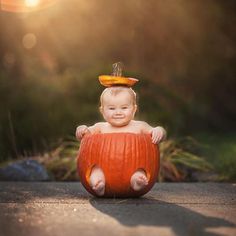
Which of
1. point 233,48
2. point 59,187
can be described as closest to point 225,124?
point 233,48

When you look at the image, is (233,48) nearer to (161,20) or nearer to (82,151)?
(161,20)

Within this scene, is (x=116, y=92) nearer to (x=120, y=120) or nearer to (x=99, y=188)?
(x=120, y=120)

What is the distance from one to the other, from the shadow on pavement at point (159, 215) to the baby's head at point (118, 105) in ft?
2.13

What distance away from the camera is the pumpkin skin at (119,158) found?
4832mm

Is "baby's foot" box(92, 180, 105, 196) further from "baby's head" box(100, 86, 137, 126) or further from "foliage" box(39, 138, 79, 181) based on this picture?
"foliage" box(39, 138, 79, 181)

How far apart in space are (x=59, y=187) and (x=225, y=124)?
30.9ft

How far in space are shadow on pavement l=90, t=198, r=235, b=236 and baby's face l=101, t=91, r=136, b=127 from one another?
64 centimetres

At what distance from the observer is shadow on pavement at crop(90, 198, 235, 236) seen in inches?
142

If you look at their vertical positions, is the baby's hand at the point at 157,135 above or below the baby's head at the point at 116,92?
below

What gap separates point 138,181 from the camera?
4.78 meters

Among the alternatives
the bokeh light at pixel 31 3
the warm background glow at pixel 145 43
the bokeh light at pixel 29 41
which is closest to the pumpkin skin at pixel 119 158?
the warm background glow at pixel 145 43

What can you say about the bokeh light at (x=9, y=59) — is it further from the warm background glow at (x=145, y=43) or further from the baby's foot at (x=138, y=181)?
the baby's foot at (x=138, y=181)

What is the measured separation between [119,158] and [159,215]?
2.94 feet

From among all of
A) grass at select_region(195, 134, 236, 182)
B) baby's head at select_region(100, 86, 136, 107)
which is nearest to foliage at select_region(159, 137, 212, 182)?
grass at select_region(195, 134, 236, 182)
